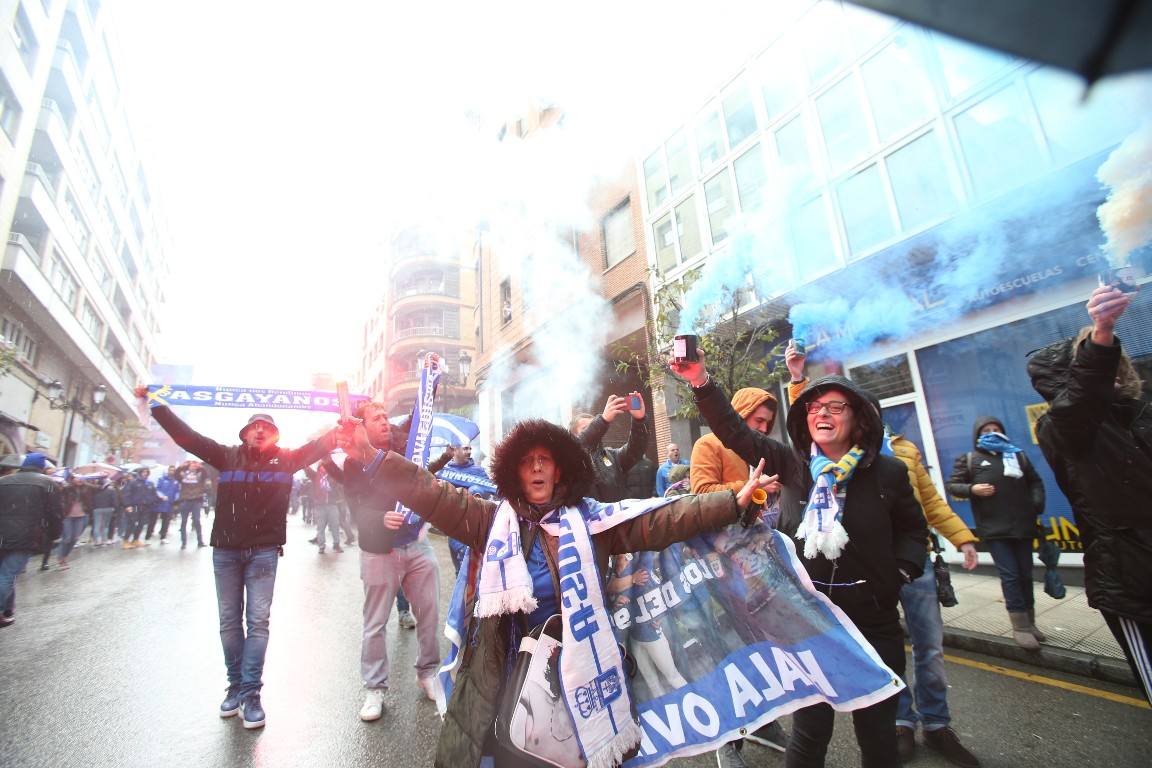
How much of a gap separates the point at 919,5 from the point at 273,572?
8.89 metres

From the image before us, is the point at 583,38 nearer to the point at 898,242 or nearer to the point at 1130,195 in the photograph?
the point at 898,242

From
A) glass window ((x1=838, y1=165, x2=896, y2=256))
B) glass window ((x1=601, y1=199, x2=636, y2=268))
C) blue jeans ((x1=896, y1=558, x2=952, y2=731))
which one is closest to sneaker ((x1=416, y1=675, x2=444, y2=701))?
blue jeans ((x1=896, y1=558, x2=952, y2=731))

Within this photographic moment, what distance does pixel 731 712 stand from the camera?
178cm

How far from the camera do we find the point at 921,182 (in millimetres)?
6820

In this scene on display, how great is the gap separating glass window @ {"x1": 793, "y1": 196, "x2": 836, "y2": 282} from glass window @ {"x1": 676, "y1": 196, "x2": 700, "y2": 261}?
2.59 m

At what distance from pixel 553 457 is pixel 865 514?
126 cm

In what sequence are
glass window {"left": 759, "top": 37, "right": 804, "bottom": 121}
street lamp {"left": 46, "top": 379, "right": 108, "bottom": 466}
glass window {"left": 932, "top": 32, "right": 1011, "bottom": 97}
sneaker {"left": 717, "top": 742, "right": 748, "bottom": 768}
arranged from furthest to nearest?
1. street lamp {"left": 46, "top": 379, "right": 108, "bottom": 466}
2. glass window {"left": 759, "top": 37, "right": 804, "bottom": 121}
3. glass window {"left": 932, "top": 32, "right": 1011, "bottom": 97}
4. sneaker {"left": 717, "top": 742, "right": 748, "bottom": 768}

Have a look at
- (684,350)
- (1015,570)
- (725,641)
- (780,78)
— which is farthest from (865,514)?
(780,78)

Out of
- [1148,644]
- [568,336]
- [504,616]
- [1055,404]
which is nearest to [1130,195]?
[1055,404]

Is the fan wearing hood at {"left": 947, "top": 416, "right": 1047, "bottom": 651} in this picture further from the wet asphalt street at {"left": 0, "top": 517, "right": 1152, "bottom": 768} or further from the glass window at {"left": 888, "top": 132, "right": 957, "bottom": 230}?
the glass window at {"left": 888, "top": 132, "right": 957, "bottom": 230}

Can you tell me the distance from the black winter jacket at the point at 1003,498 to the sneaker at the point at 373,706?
4.57m

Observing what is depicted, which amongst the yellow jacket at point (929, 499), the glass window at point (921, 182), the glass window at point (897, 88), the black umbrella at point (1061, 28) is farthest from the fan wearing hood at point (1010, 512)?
the glass window at point (897, 88)

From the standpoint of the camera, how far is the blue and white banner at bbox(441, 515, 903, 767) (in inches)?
68.7

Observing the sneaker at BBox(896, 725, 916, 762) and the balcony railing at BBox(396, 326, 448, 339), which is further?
the balcony railing at BBox(396, 326, 448, 339)
